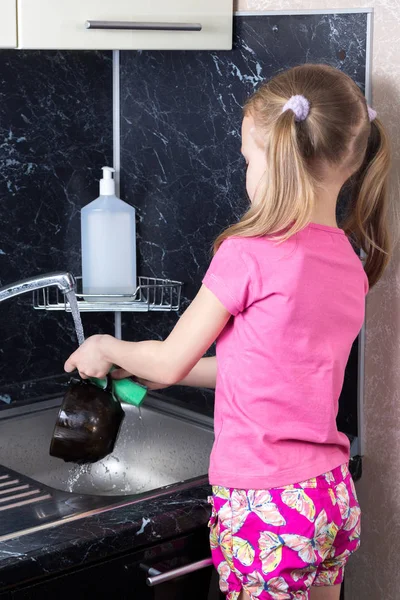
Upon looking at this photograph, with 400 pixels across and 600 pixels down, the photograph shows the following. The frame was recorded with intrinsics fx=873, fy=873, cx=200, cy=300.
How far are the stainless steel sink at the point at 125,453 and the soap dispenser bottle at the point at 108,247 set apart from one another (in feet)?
0.82

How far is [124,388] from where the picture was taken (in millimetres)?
1338

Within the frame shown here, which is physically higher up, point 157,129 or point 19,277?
point 157,129

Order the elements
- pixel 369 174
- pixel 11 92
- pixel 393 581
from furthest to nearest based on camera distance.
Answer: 1. pixel 11 92
2. pixel 393 581
3. pixel 369 174

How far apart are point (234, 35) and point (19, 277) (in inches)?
24.6

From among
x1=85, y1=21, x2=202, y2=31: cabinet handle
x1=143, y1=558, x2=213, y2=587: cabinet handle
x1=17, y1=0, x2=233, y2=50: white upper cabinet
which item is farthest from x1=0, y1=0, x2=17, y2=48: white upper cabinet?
x1=143, y1=558, x2=213, y2=587: cabinet handle

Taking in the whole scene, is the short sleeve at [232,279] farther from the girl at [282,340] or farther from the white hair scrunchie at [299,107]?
the white hair scrunchie at [299,107]

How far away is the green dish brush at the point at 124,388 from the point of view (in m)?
1.33

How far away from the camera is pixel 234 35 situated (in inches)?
62.1

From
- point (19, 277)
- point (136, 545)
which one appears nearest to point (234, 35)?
point (19, 277)

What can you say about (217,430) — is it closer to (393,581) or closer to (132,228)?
(393,581)

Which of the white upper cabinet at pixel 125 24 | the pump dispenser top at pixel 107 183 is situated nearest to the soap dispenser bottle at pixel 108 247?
the pump dispenser top at pixel 107 183

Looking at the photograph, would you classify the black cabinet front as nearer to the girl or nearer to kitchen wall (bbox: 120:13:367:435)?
the girl

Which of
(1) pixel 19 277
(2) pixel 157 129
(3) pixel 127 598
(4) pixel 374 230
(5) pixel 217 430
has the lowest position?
(3) pixel 127 598

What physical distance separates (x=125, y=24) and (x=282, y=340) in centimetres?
61
